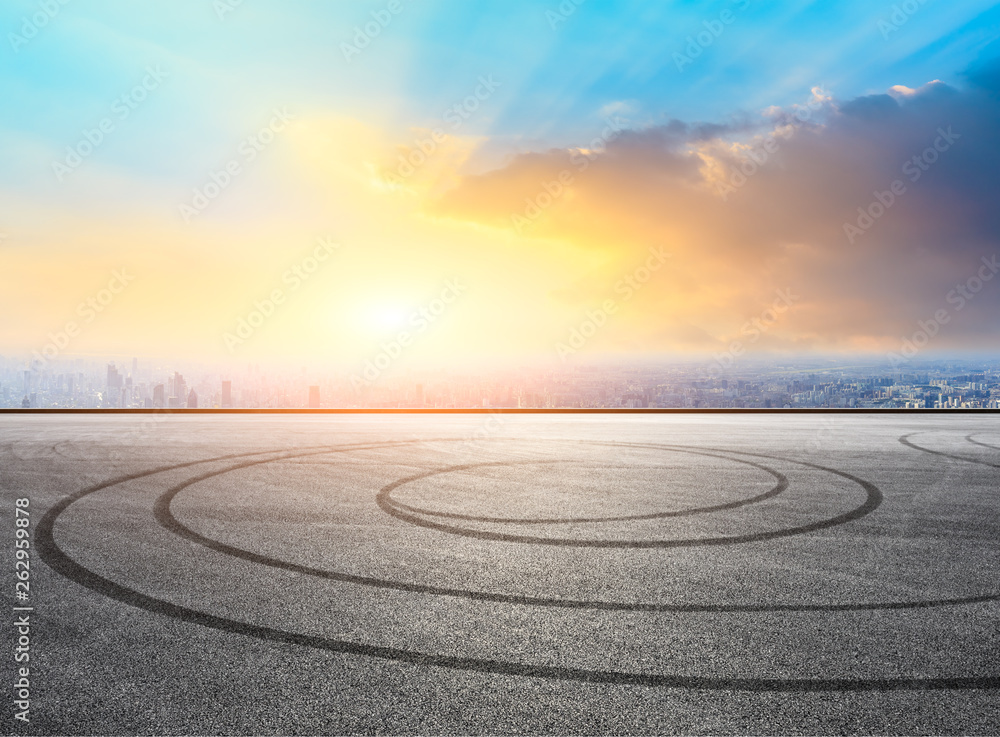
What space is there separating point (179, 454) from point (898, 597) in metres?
12.8

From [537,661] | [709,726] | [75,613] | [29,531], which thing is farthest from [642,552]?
[29,531]

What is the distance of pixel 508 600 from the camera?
16.8 ft

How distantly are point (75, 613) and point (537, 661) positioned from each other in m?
3.48

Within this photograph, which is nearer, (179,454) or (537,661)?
(537,661)

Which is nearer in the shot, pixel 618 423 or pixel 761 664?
pixel 761 664

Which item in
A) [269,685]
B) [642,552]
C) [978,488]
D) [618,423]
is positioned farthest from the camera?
[618,423]

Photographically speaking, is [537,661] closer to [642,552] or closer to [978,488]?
[642,552]

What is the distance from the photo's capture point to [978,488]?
33.0 feet

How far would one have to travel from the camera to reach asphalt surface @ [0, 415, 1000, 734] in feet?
11.6

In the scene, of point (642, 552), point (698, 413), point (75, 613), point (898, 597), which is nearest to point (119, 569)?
point (75, 613)

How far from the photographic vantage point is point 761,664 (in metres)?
4.00

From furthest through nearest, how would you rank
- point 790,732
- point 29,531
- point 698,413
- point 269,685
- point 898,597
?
point 698,413 → point 29,531 → point 898,597 → point 269,685 → point 790,732

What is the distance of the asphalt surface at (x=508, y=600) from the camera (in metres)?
3.55

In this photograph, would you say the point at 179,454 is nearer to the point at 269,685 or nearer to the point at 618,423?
the point at 269,685
